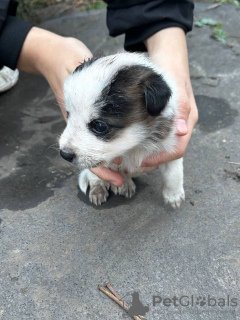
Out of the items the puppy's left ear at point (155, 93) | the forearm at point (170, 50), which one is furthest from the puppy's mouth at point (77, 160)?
the forearm at point (170, 50)

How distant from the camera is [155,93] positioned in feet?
6.86

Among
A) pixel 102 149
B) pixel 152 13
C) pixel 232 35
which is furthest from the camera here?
pixel 232 35

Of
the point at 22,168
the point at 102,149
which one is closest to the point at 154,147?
the point at 102,149

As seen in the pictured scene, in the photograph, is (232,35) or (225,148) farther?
(232,35)

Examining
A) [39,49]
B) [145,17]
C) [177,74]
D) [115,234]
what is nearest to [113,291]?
[115,234]

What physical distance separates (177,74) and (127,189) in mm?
932

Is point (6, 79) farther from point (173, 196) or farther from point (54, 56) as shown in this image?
point (173, 196)

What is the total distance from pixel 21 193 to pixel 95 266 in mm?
942

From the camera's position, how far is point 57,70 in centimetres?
298

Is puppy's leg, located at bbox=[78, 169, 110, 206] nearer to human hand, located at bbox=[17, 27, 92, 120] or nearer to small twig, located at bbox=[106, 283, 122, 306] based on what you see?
human hand, located at bbox=[17, 27, 92, 120]

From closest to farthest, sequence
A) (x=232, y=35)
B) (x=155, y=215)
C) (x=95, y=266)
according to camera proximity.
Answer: (x=95, y=266), (x=155, y=215), (x=232, y=35)

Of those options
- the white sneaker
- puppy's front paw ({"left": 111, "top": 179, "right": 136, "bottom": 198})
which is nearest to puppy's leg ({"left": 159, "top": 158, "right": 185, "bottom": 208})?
puppy's front paw ({"left": 111, "top": 179, "right": 136, "bottom": 198})

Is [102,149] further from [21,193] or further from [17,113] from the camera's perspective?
[17,113]

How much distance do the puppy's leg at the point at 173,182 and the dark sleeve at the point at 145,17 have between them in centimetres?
125
